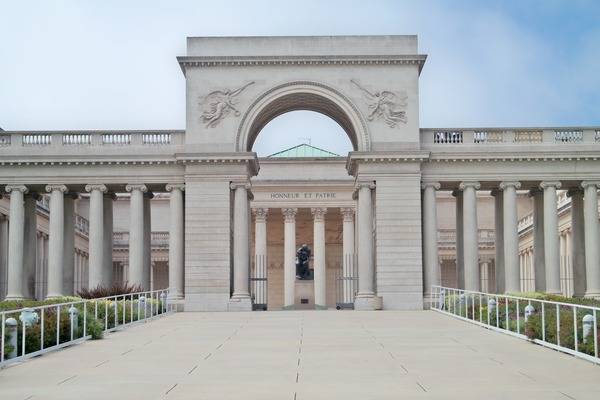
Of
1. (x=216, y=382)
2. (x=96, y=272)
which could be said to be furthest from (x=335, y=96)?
(x=216, y=382)

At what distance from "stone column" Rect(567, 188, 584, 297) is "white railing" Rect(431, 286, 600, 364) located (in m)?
21.8

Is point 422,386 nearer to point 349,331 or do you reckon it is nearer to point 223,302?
point 349,331

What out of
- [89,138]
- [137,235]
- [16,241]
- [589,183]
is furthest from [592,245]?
[16,241]

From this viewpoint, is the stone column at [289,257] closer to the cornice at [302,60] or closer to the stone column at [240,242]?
the stone column at [240,242]

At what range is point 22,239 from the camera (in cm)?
6084

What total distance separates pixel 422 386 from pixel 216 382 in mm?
4495

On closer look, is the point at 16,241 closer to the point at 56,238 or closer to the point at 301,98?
the point at 56,238

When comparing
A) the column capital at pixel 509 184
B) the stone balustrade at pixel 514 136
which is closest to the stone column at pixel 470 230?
the column capital at pixel 509 184

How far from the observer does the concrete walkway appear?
18.5m

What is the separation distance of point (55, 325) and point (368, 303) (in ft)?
103

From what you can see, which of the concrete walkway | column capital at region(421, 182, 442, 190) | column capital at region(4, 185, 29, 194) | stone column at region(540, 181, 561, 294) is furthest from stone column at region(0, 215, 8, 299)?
stone column at region(540, 181, 561, 294)

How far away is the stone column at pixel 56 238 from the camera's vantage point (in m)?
59.6

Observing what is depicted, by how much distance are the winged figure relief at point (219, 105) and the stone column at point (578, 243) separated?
77.3ft

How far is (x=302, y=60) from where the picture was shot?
2366 inches
